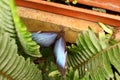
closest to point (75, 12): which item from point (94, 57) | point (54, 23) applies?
point (54, 23)

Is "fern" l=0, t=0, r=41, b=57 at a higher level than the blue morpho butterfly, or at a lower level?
higher

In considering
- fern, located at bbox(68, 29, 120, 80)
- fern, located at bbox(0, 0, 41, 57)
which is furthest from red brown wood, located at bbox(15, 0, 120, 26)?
fern, located at bbox(0, 0, 41, 57)

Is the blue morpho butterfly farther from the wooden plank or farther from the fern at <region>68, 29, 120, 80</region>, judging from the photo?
the wooden plank

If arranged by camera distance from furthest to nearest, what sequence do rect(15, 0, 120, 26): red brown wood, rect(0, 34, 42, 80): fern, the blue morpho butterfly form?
rect(15, 0, 120, 26): red brown wood, the blue morpho butterfly, rect(0, 34, 42, 80): fern

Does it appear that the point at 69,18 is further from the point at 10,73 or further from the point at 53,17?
the point at 10,73

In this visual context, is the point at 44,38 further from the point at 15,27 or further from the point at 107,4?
the point at 107,4
